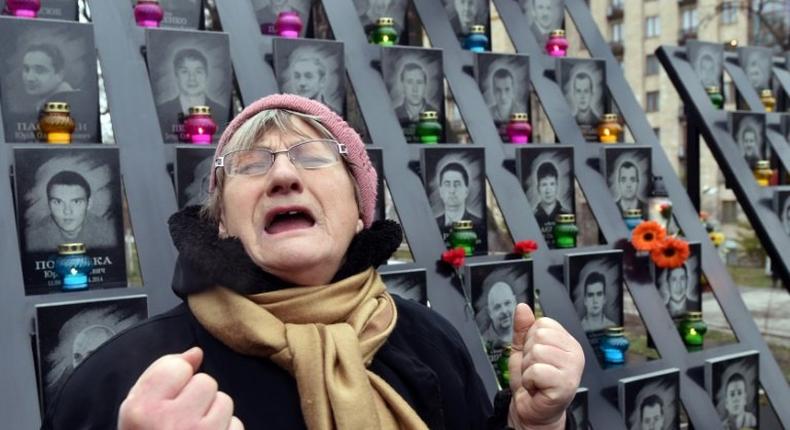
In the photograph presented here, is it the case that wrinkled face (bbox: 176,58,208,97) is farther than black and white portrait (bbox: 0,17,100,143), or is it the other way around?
wrinkled face (bbox: 176,58,208,97)

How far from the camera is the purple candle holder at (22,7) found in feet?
8.01

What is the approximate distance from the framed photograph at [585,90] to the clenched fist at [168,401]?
2959 mm

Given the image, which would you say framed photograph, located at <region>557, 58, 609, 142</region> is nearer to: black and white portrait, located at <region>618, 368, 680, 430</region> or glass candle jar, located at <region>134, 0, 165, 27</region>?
black and white portrait, located at <region>618, 368, 680, 430</region>

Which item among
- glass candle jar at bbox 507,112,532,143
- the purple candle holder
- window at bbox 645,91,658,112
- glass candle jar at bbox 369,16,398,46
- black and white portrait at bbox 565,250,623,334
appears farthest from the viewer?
window at bbox 645,91,658,112

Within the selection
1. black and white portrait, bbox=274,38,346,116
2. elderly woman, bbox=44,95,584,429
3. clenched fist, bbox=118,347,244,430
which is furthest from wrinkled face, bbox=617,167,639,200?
clenched fist, bbox=118,347,244,430

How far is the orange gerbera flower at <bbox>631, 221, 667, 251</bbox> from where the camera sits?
3199 millimetres

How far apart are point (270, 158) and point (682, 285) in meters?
2.62

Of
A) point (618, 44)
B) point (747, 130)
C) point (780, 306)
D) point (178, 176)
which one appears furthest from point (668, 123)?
point (178, 176)

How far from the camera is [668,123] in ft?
80.2

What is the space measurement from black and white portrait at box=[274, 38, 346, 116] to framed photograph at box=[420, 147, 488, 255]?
459 mm

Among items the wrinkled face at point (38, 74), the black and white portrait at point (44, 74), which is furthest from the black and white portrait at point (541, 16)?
the wrinkled face at point (38, 74)

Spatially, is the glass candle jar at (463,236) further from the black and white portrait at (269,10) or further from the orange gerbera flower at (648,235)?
the black and white portrait at (269,10)

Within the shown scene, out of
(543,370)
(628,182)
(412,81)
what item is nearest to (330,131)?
(543,370)

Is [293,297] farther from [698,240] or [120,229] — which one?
[698,240]
